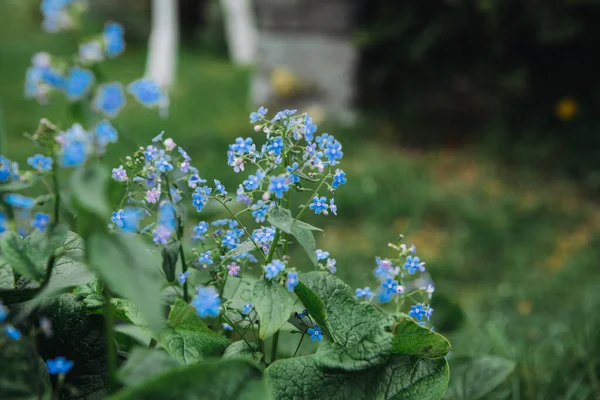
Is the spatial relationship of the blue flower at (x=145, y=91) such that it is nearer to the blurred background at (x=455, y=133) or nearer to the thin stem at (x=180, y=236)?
the thin stem at (x=180, y=236)

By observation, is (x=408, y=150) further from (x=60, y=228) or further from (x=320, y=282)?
(x=60, y=228)

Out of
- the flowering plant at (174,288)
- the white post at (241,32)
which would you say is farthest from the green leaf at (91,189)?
the white post at (241,32)

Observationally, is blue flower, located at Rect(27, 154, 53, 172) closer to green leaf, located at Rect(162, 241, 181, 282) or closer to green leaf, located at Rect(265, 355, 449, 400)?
green leaf, located at Rect(162, 241, 181, 282)

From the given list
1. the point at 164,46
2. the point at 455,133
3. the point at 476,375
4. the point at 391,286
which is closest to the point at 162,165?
the point at 391,286

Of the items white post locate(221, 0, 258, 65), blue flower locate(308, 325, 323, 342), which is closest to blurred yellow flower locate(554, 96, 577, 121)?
blue flower locate(308, 325, 323, 342)

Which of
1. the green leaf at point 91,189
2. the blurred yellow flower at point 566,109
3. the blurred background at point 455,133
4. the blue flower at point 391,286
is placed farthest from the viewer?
the blurred yellow flower at point 566,109
